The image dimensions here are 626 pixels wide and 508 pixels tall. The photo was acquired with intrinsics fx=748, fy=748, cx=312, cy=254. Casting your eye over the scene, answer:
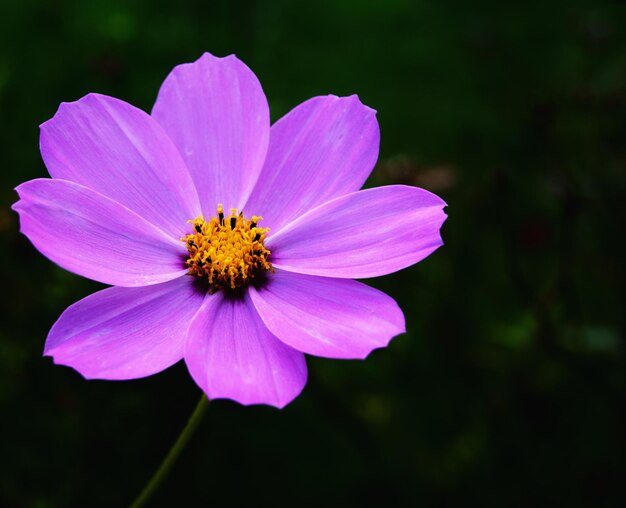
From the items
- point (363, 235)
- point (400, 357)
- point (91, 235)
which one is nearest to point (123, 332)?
point (91, 235)

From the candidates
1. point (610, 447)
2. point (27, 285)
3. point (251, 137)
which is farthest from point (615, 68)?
point (27, 285)

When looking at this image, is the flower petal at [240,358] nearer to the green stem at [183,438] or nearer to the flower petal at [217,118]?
the green stem at [183,438]

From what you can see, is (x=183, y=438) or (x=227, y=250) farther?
(x=227, y=250)

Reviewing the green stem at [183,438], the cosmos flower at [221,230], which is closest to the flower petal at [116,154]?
the cosmos flower at [221,230]

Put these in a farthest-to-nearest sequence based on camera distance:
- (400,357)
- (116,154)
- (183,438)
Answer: (400,357) → (116,154) → (183,438)

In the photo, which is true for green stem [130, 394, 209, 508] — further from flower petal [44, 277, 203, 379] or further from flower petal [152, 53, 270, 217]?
flower petal [152, 53, 270, 217]

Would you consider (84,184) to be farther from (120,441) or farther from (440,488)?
(440,488)

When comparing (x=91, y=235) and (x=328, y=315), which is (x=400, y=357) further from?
(x=91, y=235)
